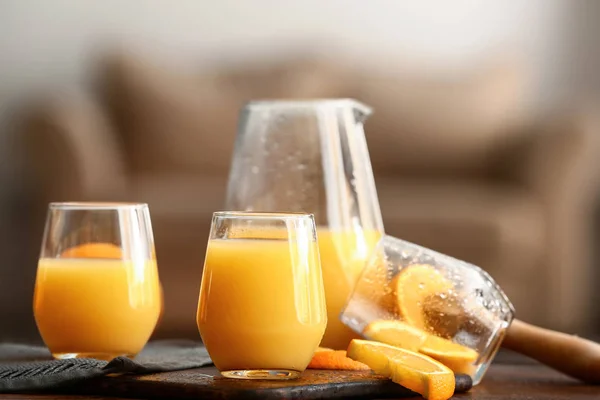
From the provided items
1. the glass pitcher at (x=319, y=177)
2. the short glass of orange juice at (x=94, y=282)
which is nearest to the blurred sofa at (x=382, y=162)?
the glass pitcher at (x=319, y=177)

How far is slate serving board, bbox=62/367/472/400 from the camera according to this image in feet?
2.49

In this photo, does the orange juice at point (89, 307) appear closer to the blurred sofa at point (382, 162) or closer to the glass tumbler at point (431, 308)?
the glass tumbler at point (431, 308)

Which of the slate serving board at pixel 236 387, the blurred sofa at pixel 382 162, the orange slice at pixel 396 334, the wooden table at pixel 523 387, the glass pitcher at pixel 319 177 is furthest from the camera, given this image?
the blurred sofa at pixel 382 162

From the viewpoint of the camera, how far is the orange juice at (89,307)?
970mm

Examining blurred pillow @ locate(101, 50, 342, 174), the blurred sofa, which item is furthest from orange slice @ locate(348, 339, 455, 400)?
blurred pillow @ locate(101, 50, 342, 174)

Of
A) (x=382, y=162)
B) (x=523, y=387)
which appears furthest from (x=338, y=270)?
(x=382, y=162)

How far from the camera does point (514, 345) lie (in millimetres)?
1060

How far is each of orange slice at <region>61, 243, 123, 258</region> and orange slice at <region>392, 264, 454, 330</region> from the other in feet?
0.95

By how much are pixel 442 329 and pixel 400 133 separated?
1932 millimetres

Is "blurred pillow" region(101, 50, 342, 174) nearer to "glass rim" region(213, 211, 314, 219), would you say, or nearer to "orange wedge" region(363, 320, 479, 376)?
"orange wedge" region(363, 320, 479, 376)

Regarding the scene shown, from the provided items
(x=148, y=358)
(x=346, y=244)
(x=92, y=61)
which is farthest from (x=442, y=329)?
(x=92, y=61)

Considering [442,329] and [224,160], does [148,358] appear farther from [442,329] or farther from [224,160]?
[224,160]

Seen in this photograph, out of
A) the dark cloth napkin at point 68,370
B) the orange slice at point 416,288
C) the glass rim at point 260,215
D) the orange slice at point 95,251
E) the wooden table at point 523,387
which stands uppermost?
the glass rim at point 260,215

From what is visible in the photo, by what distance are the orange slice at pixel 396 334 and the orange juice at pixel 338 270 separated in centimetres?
8
